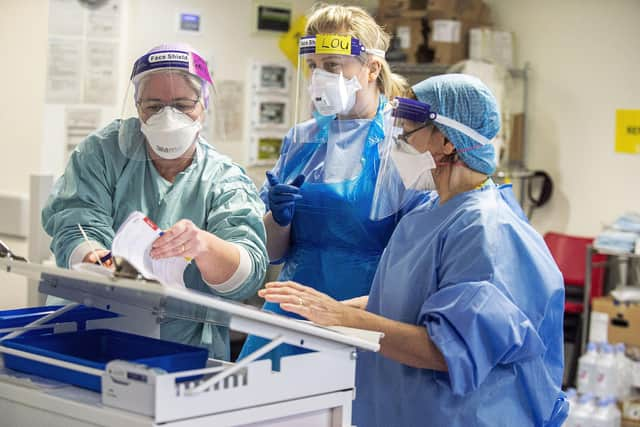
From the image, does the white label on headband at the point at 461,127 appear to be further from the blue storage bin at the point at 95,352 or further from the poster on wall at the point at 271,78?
the poster on wall at the point at 271,78

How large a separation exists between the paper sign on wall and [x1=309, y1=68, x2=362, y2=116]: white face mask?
3819mm

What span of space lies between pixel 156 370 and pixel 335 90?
1.19m

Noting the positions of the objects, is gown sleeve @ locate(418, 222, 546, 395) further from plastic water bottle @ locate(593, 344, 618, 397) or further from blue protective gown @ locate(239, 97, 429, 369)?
plastic water bottle @ locate(593, 344, 618, 397)

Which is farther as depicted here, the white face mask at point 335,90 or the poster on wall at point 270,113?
the poster on wall at point 270,113

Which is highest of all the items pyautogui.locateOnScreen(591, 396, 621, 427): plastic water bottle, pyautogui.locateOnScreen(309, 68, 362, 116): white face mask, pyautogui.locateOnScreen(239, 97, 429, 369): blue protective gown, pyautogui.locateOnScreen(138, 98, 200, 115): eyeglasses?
pyautogui.locateOnScreen(309, 68, 362, 116): white face mask

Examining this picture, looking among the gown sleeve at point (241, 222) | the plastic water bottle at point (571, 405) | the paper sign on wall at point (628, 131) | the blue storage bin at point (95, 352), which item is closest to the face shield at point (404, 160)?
the gown sleeve at point (241, 222)

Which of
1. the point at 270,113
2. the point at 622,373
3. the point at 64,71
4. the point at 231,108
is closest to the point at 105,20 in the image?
the point at 64,71

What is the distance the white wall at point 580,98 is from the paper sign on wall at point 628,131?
1.3 inches

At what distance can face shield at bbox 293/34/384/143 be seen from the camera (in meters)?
2.21

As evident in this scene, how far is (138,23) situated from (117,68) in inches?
12.2

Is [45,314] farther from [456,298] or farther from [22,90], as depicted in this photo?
[22,90]

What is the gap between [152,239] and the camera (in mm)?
1398

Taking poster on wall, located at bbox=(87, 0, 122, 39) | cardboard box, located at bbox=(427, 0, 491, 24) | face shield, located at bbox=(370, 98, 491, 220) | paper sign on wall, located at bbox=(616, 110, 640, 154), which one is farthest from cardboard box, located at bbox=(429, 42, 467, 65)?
face shield, located at bbox=(370, 98, 491, 220)

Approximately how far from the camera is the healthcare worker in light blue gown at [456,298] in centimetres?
165
